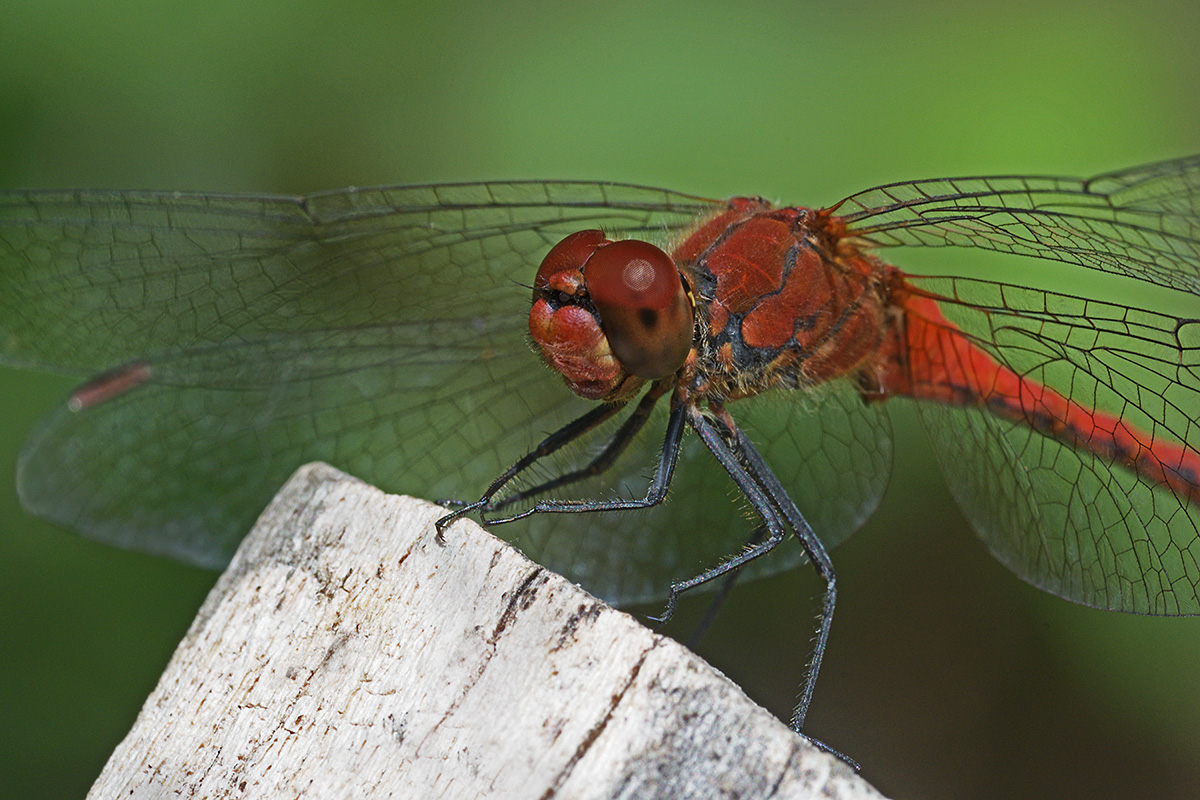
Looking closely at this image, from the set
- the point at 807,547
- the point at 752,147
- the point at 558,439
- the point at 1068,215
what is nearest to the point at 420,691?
the point at 558,439

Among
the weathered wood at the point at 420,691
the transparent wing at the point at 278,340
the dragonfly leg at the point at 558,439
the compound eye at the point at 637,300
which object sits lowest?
the weathered wood at the point at 420,691

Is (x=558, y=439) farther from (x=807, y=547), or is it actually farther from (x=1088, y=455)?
(x=1088, y=455)

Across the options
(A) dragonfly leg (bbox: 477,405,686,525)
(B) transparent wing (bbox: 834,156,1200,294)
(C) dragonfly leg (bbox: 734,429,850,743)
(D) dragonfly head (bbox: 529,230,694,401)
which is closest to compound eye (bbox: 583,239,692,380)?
(D) dragonfly head (bbox: 529,230,694,401)

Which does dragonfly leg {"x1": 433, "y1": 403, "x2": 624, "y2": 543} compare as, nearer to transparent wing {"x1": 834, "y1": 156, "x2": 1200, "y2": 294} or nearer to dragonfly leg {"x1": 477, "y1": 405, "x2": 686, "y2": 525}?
dragonfly leg {"x1": 477, "y1": 405, "x2": 686, "y2": 525}

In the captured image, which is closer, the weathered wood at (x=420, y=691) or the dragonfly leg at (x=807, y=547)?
the weathered wood at (x=420, y=691)

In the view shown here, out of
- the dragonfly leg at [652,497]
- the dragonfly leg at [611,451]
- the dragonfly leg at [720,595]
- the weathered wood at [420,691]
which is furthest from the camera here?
the dragonfly leg at [720,595]

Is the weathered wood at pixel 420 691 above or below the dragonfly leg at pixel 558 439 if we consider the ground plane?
below

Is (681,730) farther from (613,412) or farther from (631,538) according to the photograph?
(631,538)

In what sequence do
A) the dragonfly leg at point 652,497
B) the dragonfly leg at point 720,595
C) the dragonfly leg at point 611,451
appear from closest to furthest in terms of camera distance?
the dragonfly leg at point 652,497 → the dragonfly leg at point 611,451 → the dragonfly leg at point 720,595

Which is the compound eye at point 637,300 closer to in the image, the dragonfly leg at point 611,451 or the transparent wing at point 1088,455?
the dragonfly leg at point 611,451

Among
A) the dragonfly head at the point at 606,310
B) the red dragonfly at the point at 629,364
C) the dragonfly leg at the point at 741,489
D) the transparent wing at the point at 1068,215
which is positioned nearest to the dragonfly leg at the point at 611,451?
the red dragonfly at the point at 629,364
